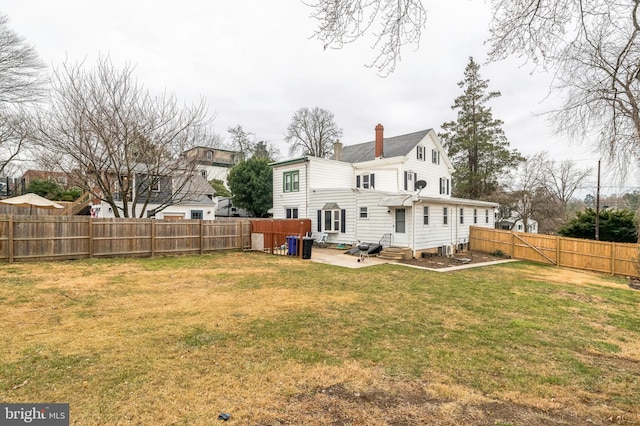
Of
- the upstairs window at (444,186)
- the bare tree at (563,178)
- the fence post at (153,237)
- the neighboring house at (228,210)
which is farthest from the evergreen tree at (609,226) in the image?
the neighboring house at (228,210)

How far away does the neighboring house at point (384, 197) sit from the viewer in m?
16.0

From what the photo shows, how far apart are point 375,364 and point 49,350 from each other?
14.6 feet

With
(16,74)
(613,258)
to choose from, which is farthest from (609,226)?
(16,74)

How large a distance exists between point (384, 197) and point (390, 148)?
8043 millimetres

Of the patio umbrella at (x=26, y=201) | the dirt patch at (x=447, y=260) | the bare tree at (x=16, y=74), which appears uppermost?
the bare tree at (x=16, y=74)

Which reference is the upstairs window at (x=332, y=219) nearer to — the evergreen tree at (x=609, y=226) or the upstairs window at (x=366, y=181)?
the upstairs window at (x=366, y=181)

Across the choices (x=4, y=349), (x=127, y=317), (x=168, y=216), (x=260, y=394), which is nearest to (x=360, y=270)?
(x=127, y=317)

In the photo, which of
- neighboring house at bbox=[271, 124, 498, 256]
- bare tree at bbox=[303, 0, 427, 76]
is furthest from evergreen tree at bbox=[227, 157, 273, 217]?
bare tree at bbox=[303, 0, 427, 76]

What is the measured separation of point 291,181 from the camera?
73.0 ft

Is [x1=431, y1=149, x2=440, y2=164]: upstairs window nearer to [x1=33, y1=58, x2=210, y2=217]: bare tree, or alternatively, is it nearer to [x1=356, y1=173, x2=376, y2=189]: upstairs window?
[x1=356, y1=173, x2=376, y2=189]: upstairs window

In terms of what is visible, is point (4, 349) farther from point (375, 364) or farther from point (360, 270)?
point (360, 270)

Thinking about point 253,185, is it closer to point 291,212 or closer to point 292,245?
point 291,212

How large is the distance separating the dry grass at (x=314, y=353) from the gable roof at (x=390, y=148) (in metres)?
14.7

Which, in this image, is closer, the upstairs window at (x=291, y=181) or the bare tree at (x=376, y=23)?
the bare tree at (x=376, y=23)
